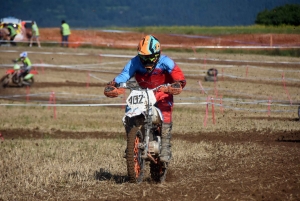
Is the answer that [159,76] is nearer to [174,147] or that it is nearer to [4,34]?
[174,147]

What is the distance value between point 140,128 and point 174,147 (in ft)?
16.0

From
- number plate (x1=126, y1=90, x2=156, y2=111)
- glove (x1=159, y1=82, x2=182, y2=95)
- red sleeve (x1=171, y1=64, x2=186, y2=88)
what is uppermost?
red sleeve (x1=171, y1=64, x2=186, y2=88)

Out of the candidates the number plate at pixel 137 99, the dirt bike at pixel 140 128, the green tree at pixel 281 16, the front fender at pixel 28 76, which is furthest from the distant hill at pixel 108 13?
the number plate at pixel 137 99

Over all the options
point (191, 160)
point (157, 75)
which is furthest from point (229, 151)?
point (157, 75)

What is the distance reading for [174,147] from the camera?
14023mm

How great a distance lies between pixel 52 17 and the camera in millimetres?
77812

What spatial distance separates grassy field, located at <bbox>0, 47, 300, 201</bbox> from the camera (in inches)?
346

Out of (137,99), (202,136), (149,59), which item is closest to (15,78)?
(202,136)

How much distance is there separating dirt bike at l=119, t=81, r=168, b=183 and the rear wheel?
7cm

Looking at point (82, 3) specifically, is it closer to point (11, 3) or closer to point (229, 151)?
point (11, 3)

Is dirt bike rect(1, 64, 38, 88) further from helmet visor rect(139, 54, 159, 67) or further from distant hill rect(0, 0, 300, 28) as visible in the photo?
distant hill rect(0, 0, 300, 28)

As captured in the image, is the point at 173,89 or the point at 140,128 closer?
the point at 173,89

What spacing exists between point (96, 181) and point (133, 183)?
0.79 meters

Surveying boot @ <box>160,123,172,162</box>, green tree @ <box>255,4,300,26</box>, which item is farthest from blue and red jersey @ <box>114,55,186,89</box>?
green tree @ <box>255,4,300,26</box>
